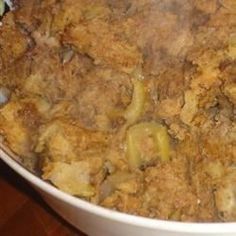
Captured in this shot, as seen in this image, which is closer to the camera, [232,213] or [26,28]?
[232,213]

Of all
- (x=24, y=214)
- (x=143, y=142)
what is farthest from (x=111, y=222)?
(x=24, y=214)

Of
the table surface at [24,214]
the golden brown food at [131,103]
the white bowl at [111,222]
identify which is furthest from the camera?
the table surface at [24,214]

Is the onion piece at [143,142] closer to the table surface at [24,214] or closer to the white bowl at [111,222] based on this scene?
the white bowl at [111,222]

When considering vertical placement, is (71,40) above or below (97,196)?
above

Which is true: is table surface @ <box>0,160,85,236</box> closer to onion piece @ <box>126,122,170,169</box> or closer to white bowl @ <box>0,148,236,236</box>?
white bowl @ <box>0,148,236,236</box>

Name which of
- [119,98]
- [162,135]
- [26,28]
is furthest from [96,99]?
[26,28]

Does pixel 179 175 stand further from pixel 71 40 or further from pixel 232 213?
pixel 71 40

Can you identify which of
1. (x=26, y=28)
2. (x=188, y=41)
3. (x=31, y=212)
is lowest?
(x=31, y=212)

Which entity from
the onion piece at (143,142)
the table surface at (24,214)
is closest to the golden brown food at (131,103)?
the onion piece at (143,142)
